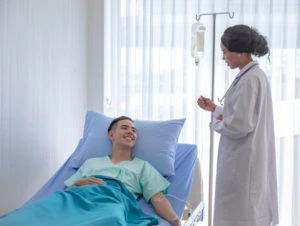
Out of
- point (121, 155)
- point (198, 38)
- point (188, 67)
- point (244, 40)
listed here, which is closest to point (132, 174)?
point (121, 155)

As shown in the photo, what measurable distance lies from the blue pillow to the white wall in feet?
1.12

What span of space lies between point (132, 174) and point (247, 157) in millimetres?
590

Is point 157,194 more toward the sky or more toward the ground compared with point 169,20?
more toward the ground

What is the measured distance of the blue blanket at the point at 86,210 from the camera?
168 cm

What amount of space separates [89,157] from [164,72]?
1028 mm

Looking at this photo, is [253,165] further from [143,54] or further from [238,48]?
[143,54]

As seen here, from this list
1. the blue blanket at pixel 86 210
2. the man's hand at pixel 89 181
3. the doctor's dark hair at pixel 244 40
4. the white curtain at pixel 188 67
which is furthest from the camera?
the white curtain at pixel 188 67

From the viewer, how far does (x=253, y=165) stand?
2.25 m

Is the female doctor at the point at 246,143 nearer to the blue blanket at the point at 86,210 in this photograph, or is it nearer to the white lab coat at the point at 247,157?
the white lab coat at the point at 247,157

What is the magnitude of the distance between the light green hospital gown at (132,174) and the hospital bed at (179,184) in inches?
2.6

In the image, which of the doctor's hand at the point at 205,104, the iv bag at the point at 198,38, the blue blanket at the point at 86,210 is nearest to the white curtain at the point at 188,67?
the iv bag at the point at 198,38

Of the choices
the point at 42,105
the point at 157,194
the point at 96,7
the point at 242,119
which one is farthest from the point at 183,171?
the point at 96,7

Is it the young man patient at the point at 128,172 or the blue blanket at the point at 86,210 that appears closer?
the blue blanket at the point at 86,210

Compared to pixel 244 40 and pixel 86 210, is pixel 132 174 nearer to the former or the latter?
pixel 86 210
